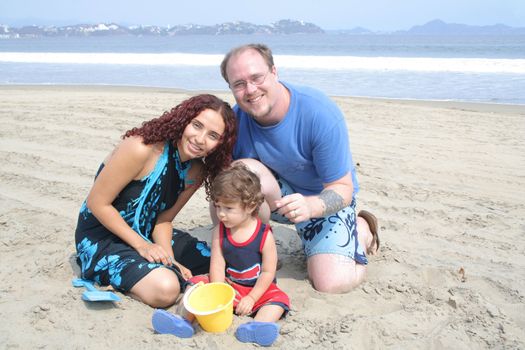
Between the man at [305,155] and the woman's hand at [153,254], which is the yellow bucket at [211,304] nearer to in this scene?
the woman's hand at [153,254]

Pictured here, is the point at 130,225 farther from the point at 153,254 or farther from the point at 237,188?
the point at 237,188

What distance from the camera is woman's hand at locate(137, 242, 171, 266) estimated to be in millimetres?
2830

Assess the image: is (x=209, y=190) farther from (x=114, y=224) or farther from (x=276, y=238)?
(x=276, y=238)

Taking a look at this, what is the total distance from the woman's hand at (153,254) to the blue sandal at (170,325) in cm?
53

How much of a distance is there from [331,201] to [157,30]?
3779 inches

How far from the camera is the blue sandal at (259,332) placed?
230cm

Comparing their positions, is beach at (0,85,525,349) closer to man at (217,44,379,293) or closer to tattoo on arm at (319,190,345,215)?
man at (217,44,379,293)

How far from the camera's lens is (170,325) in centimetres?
233

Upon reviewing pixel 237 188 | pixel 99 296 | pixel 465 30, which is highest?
pixel 465 30

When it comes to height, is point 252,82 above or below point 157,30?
below

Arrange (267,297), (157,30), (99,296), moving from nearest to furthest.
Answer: (99,296) < (267,297) < (157,30)

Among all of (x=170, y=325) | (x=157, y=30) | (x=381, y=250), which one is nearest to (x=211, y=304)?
(x=170, y=325)

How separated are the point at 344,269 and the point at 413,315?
0.52m

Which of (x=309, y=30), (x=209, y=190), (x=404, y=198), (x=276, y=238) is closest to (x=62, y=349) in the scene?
(x=209, y=190)
